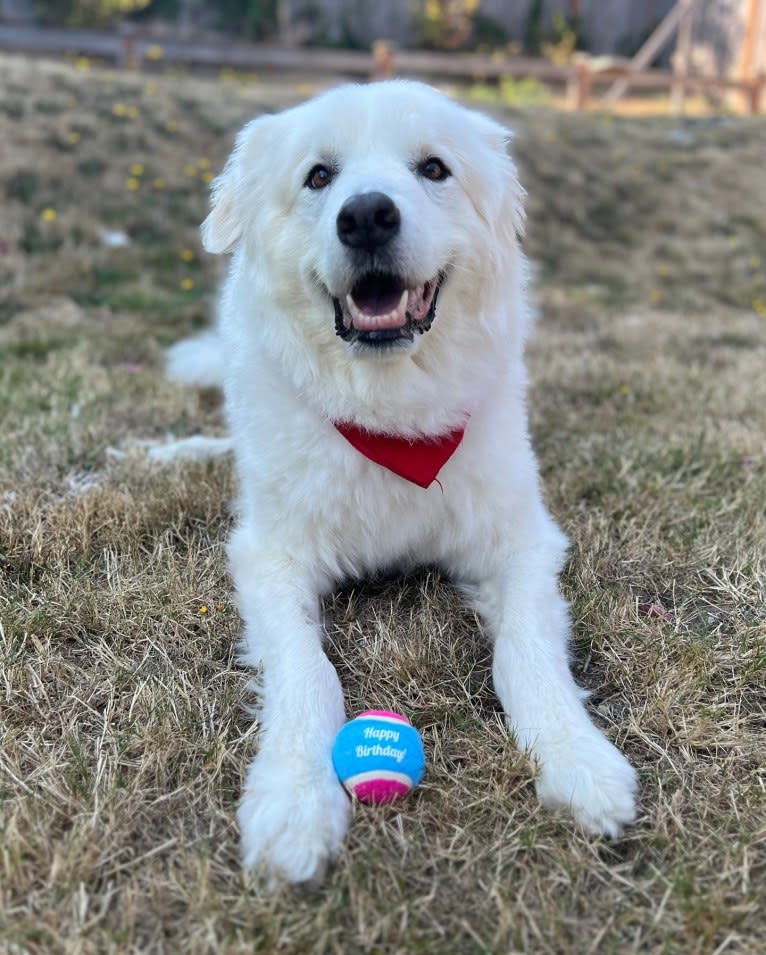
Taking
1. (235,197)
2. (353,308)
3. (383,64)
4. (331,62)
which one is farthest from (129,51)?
(353,308)

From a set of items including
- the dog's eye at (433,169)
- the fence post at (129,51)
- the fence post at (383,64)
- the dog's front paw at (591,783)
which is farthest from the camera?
the fence post at (383,64)

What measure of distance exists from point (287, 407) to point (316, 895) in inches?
49.8

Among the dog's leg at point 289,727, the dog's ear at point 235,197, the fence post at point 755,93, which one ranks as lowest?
the dog's leg at point 289,727

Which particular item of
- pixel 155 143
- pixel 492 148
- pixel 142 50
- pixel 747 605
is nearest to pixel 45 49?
pixel 142 50

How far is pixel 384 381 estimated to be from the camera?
84.7 inches

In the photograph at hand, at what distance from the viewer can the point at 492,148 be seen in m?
2.51

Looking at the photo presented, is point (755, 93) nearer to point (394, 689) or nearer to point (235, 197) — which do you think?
point (235, 197)

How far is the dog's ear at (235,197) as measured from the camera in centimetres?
250

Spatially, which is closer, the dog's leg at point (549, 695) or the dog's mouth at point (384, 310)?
the dog's leg at point (549, 695)

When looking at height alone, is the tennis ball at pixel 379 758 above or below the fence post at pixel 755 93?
below

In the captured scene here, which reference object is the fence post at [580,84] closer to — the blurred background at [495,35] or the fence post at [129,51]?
the blurred background at [495,35]

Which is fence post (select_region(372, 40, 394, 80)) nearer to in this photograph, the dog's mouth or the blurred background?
the blurred background

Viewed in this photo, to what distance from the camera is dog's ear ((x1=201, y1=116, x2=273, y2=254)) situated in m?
2.50

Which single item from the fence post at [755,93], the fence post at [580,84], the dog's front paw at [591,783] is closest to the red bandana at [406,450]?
the dog's front paw at [591,783]
